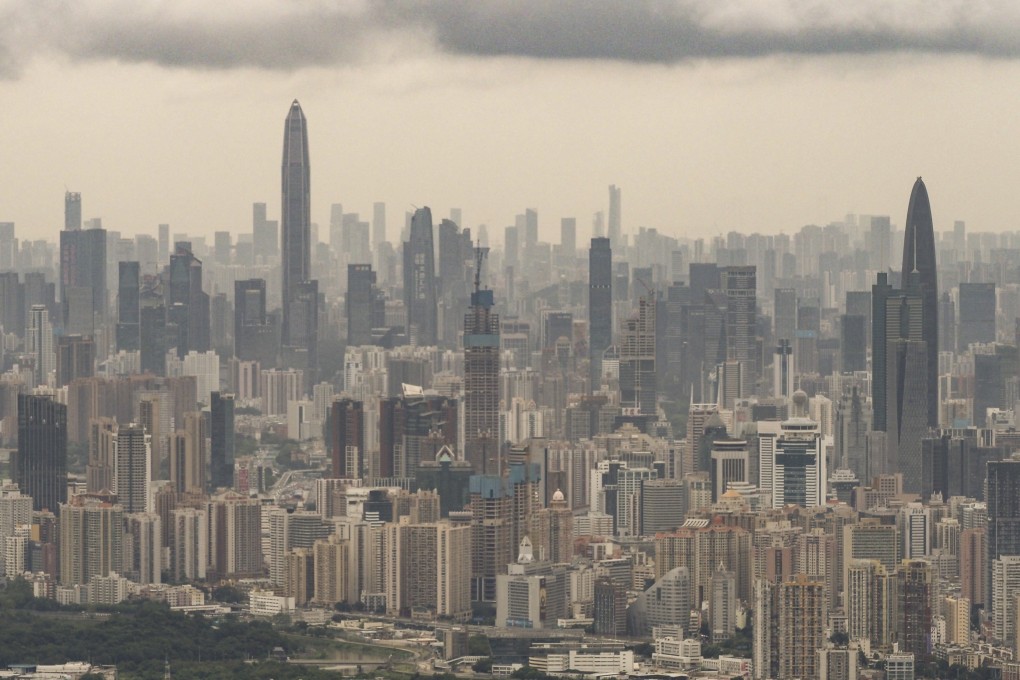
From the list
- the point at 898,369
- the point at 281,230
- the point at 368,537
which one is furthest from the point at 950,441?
the point at 281,230

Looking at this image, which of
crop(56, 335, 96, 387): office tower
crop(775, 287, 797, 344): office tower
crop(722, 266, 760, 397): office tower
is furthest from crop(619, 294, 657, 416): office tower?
crop(56, 335, 96, 387): office tower

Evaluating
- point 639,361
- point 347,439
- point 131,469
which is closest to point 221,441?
point 347,439

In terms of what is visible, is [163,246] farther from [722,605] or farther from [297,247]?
[722,605]

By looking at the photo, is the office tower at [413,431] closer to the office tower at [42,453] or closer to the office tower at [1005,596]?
the office tower at [42,453]

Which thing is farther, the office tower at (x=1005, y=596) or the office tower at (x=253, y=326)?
the office tower at (x=253, y=326)

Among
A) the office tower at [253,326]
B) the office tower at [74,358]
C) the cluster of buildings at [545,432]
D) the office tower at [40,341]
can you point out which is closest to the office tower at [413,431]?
the cluster of buildings at [545,432]

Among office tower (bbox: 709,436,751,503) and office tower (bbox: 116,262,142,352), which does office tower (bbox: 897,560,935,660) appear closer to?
office tower (bbox: 709,436,751,503)

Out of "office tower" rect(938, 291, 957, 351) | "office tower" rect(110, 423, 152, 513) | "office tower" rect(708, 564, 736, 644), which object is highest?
"office tower" rect(938, 291, 957, 351)
